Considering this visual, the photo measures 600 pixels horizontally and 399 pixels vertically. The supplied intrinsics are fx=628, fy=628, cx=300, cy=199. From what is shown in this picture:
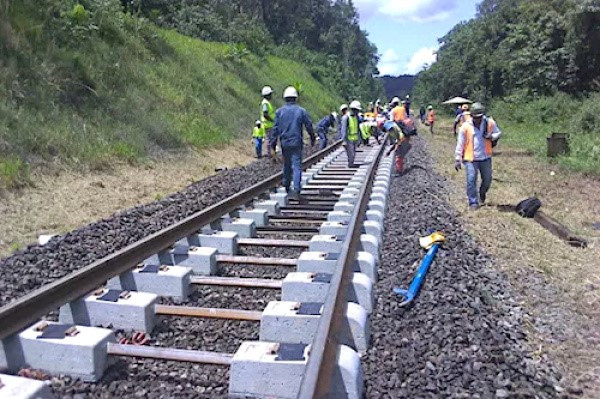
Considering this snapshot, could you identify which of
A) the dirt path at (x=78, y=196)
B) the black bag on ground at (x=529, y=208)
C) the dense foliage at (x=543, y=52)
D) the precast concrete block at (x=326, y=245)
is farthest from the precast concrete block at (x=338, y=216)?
the dense foliage at (x=543, y=52)

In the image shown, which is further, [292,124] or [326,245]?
[292,124]

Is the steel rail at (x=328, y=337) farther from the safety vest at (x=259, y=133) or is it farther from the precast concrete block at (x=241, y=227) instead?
the safety vest at (x=259, y=133)

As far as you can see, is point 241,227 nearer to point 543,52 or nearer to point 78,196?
point 78,196

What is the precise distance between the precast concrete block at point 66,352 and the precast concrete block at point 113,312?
0.57 meters

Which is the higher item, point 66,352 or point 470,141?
point 470,141

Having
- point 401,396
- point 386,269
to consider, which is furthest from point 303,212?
point 401,396

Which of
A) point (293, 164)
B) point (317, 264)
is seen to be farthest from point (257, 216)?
point (317, 264)

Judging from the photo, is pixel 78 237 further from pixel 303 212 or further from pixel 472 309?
pixel 472 309

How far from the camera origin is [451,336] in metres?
4.12

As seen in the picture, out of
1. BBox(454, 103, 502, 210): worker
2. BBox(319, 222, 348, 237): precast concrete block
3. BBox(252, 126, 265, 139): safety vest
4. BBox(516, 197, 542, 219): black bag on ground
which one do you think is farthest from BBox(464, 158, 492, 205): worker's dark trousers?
BBox(252, 126, 265, 139): safety vest

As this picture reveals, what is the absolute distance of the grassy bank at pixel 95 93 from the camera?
410 inches

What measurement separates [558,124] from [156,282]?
27.5m

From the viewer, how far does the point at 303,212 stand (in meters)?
8.53

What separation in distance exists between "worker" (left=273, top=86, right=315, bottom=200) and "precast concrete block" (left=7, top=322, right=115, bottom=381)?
6.10 metres
